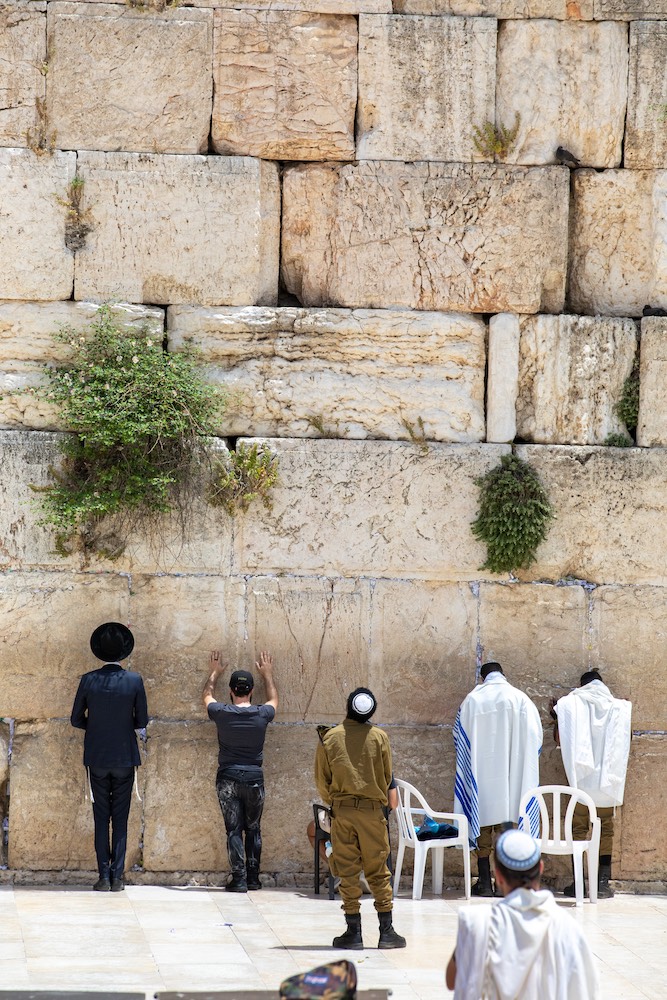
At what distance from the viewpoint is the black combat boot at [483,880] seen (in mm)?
8008

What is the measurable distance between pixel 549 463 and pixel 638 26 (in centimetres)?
303

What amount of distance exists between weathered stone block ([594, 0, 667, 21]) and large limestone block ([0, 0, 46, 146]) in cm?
373

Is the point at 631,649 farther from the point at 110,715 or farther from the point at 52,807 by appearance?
the point at 52,807

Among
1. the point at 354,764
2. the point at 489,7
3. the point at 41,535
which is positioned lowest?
the point at 354,764

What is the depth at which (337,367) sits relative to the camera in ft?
28.2

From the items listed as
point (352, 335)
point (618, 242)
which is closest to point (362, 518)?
point (352, 335)

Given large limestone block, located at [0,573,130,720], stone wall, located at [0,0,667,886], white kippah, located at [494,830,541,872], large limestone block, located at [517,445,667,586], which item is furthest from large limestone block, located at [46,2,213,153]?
white kippah, located at [494,830,541,872]

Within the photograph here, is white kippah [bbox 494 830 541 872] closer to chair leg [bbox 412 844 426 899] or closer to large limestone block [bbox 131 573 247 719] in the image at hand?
chair leg [bbox 412 844 426 899]

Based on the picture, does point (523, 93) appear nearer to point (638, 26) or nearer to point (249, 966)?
point (638, 26)

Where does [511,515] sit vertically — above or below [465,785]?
above

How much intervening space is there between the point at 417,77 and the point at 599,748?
15.0ft

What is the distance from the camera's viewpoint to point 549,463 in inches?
338

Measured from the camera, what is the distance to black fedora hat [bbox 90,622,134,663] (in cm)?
789

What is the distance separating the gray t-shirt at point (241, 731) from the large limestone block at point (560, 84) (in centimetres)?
408
